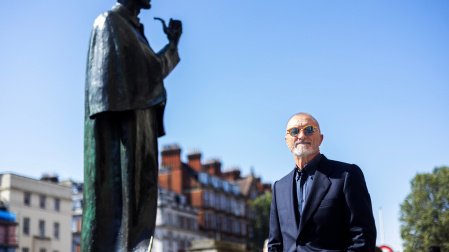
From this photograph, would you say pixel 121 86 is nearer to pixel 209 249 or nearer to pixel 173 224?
pixel 209 249

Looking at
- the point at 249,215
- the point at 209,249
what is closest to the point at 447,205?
the point at 209,249

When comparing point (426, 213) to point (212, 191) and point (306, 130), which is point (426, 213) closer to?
point (212, 191)

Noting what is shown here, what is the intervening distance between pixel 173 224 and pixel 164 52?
215ft

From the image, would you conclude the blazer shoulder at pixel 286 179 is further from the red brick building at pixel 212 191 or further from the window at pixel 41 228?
the red brick building at pixel 212 191

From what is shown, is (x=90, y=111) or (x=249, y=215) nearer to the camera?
(x=90, y=111)

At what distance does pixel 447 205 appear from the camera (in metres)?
49.1

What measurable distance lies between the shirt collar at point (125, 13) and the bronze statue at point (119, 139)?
0.33 ft

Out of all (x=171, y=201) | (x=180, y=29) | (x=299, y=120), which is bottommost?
(x=299, y=120)

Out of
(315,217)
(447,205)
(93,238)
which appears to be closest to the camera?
(315,217)

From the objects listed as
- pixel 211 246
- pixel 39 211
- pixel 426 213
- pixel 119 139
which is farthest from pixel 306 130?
pixel 39 211

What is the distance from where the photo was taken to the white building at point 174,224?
6725cm

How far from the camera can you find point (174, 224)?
70375 millimetres

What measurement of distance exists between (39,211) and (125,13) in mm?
53233

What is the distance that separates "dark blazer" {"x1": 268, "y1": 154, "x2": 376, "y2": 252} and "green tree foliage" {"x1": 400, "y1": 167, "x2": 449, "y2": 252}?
148 ft
